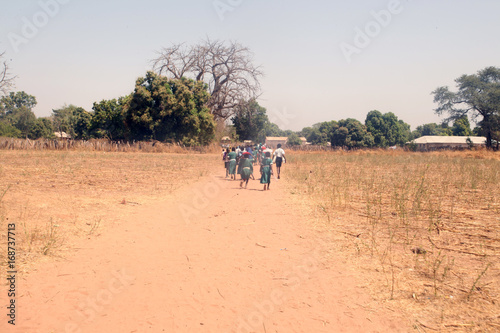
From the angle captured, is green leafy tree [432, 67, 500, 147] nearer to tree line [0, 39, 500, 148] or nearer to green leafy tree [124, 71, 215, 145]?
tree line [0, 39, 500, 148]

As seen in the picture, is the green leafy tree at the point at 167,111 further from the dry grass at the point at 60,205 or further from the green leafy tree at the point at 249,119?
the dry grass at the point at 60,205

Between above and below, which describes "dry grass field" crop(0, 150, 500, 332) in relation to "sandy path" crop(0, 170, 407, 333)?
above

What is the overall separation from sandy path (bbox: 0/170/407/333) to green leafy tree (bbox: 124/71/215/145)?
108 feet

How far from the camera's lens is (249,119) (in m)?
55.8

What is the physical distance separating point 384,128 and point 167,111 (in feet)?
126

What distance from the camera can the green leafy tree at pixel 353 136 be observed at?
56562mm

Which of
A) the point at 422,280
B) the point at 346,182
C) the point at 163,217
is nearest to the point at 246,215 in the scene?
the point at 163,217

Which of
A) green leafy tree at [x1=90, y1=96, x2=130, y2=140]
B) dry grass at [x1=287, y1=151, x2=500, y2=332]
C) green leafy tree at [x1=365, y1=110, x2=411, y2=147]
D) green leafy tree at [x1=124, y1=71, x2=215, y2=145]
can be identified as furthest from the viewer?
green leafy tree at [x1=365, y1=110, x2=411, y2=147]

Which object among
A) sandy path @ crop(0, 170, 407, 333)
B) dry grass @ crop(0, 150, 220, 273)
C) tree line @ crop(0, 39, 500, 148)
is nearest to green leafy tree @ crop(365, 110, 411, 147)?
tree line @ crop(0, 39, 500, 148)

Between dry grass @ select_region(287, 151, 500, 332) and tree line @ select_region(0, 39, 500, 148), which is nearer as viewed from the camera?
dry grass @ select_region(287, 151, 500, 332)

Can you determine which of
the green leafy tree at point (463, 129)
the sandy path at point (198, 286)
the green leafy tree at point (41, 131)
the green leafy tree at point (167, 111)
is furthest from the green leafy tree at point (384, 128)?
the sandy path at point (198, 286)

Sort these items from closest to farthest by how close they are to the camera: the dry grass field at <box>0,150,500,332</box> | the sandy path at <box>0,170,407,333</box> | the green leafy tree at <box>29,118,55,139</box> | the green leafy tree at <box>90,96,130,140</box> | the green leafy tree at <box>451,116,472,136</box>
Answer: the sandy path at <box>0,170,407,333</box> < the dry grass field at <box>0,150,500,332</box> < the green leafy tree at <box>90,96,130,140</box> < the green leafy tree at <box>29,118,55,139</box> < the green leafy tree at <box>451,116,472,136</box>

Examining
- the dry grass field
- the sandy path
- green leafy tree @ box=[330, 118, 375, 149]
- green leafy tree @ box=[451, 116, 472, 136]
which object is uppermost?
green leafy tree @ box=[451, 116, 472, 136]

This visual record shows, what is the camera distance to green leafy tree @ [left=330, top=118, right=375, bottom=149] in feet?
186
